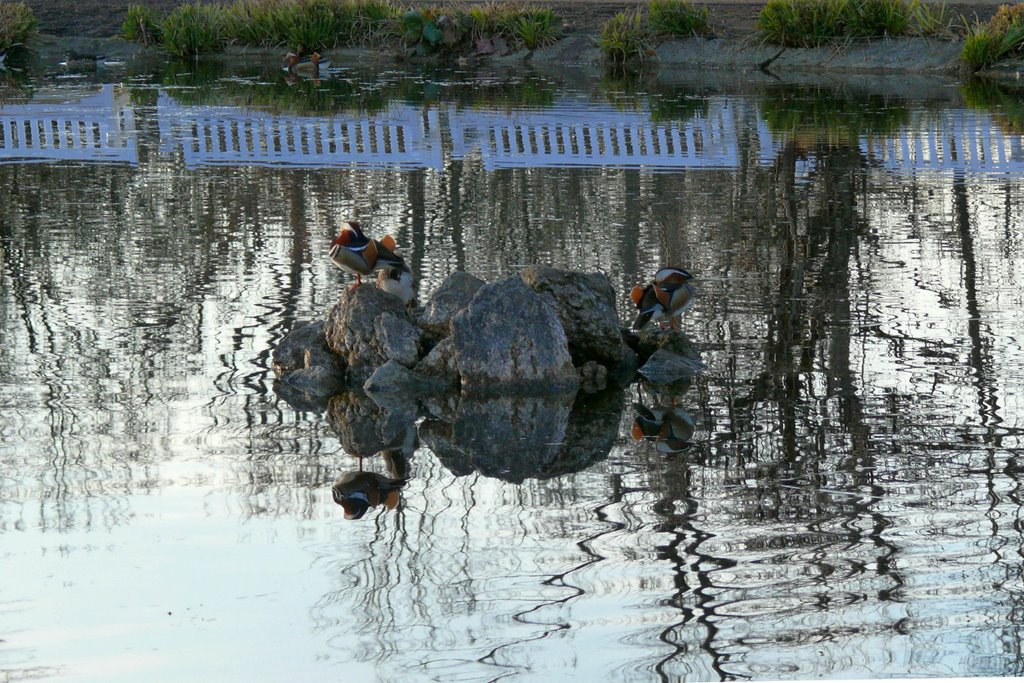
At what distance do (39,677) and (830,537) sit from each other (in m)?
2.44

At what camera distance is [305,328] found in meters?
7.27

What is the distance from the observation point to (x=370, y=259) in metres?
7.36

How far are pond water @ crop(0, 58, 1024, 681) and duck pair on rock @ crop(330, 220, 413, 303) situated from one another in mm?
625

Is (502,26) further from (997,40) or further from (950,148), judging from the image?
(950,148)

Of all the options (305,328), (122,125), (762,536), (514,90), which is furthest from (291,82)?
(762,536)

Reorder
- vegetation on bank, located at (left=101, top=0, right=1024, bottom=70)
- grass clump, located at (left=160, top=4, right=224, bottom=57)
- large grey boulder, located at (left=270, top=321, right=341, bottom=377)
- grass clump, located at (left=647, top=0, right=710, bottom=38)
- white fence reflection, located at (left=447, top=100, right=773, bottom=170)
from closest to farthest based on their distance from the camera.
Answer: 1. large grey boulder, located at (left=270, top=321, right=341, bottom=377)
2. white fence reflection, located at (left=447, top=100, right=773, bottom=170)
3. vegetation on bank, located at (left=101, top=0, right=1024, bottom=70)
4. grass clump, located at (left=647, top=0, right=710, bottom=38)
5. grass clump, located at (left=160, top=4, right=224, bottom=57)

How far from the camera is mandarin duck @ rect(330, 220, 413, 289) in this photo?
7301 millimetres

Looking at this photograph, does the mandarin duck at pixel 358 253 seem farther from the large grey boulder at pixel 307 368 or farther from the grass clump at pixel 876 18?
the grass clump at pixel 876 18

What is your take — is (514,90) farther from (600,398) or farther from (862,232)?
(600,398)

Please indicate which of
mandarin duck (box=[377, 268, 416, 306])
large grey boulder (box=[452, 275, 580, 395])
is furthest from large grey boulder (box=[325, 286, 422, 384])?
large grey boulder (box=[452, 275, 580, 395])

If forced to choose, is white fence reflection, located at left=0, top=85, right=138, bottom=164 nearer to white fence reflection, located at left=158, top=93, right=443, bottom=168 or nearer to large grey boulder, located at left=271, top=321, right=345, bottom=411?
white fence reflection, located at left=158, top=93, right=443, bottom=168

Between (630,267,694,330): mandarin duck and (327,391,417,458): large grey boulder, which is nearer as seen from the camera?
(327,391,417,458): large grey boulder

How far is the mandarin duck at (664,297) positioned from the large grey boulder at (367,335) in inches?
44.1

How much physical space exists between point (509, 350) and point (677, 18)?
19.9 m
